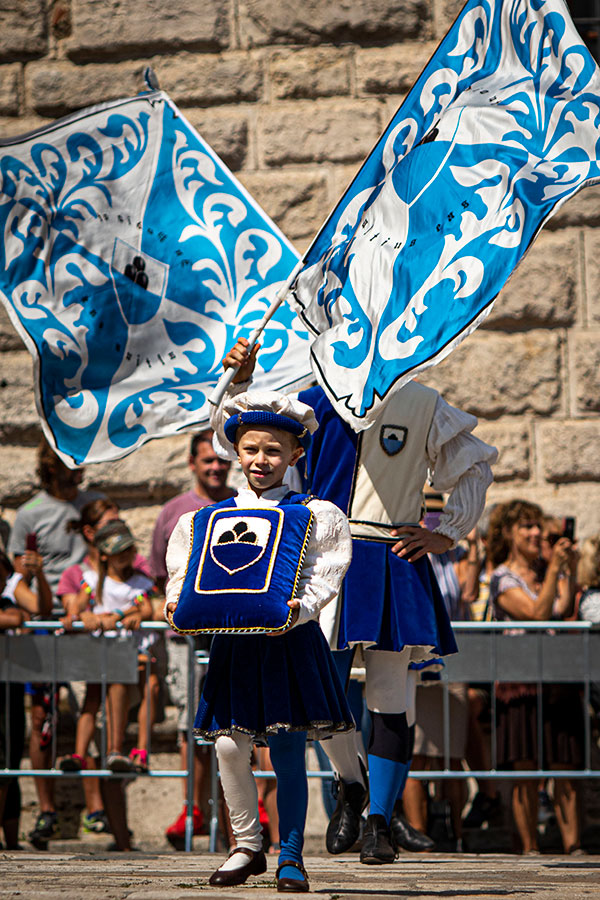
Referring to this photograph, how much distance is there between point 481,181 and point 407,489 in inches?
43.4

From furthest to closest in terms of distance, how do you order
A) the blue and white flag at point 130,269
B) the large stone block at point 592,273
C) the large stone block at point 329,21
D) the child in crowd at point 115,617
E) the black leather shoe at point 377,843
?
1. the large stone block at point 329,21
2. the large stone block at point 592,273
3. the child in crowd at point 115,617
4. the blue and white flag at point 130,269
5. the black leather shoe at point 377,843

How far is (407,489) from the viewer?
4.92 metres

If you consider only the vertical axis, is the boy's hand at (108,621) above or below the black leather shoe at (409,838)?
above

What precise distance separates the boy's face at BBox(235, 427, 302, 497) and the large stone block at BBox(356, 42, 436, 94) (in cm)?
404

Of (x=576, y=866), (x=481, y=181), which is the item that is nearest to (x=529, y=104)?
(x=481, y=181)

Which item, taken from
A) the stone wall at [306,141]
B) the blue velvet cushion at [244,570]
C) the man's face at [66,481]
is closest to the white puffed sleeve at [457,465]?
the blue velvet cushion at [244,570]

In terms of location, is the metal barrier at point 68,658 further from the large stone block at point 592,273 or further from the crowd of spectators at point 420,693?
the large stone block at point 592,273

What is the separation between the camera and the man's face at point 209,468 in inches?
265

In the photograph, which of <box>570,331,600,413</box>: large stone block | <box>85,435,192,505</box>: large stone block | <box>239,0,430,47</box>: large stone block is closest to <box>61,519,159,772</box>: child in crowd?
<box>85,435,192,505</box>: large stone block

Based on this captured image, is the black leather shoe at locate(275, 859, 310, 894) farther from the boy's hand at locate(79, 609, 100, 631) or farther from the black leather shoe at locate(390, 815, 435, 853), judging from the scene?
the boy's hand at locate(79, 609, 100, 631)

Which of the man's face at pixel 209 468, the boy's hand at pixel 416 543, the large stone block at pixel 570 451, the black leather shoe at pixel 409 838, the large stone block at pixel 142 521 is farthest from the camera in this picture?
the large stone block at pixel 142 521

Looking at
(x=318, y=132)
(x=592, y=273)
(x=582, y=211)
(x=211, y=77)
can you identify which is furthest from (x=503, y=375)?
(x=211, y=77)

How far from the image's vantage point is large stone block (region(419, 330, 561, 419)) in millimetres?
7410

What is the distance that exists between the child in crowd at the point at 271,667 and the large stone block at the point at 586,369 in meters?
3.57
